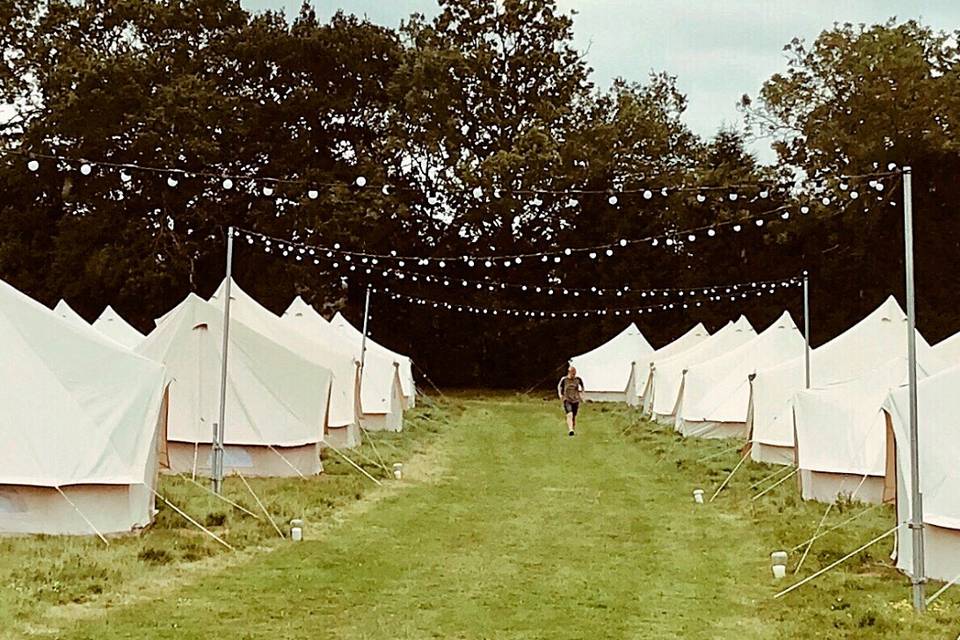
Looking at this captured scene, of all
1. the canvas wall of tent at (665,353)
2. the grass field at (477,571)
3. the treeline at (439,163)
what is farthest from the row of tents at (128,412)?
the treeline at (439,163)

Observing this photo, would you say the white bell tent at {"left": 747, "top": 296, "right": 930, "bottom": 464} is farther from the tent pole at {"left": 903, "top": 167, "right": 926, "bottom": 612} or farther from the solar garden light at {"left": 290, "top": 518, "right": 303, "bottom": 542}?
the tent pole at {"left": 903, "top": 167, "right": 926, "bottom": 612}

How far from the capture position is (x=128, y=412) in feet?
37.9

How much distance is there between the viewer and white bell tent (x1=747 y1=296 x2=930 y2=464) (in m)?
17.1

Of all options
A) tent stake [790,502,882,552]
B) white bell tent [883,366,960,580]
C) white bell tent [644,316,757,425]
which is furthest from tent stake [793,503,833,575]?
white bell tent [644,316,757,425]

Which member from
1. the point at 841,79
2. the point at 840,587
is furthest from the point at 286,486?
the point at 841,79

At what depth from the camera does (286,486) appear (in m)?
14.2

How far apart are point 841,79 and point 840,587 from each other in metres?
25.3

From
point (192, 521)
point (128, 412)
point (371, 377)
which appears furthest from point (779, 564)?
point (371, 377)

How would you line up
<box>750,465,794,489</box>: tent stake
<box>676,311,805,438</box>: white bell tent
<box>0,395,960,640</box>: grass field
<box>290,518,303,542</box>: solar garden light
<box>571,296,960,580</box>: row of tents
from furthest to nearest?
1. <box>676,311,805,438</box>: white bell tent
2. <box>750,465,794,489</box>: tent stake
3. <box>290,518,303,542</box>: solar garden light
4. <box>571,296,960,580</box>: row of tents
5. <box>0,395,960,640</box>: grass field

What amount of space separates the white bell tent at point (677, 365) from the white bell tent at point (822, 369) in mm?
6944

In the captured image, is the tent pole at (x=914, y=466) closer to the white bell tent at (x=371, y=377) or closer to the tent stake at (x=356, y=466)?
the tent stake at (x=356, y=466)

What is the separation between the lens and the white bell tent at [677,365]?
25.5 m

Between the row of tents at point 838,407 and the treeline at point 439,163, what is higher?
the treeline at point 439,163

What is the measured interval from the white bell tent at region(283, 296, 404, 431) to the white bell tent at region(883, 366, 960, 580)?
13.3 meters
